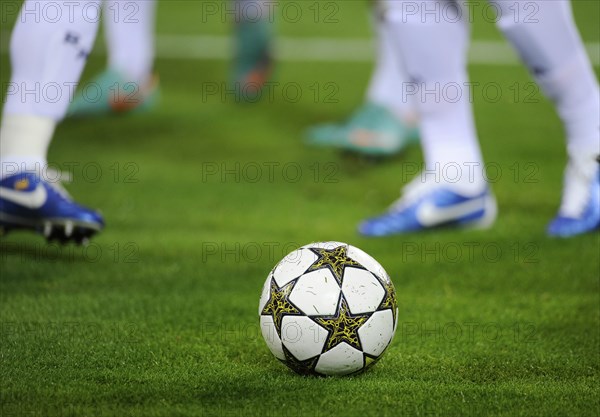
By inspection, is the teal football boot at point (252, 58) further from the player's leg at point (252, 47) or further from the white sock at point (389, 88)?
the white sock at point (389, 88)

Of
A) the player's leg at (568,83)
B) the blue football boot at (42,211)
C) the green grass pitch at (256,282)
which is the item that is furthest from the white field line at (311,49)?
the blue football boot at (42,211)

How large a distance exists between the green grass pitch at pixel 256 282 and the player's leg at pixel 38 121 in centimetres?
23

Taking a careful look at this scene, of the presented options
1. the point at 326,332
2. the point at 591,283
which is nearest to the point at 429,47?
the point at 591,283

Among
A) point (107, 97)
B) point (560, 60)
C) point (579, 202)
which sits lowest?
point (107, 97)

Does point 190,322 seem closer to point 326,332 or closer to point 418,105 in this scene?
point 326,332

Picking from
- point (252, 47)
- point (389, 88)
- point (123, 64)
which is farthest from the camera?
point (252, 47)

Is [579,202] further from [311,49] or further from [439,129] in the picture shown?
[311,49]

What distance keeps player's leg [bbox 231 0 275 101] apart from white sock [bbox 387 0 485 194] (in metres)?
3.08

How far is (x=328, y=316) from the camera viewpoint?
269 cm

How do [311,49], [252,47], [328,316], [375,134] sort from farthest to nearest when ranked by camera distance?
1. [311,49]
2. [252,47]
3. [375,134]
4. [328,316]

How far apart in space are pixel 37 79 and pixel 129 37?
2920 millimetres

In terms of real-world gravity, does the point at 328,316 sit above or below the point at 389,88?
above

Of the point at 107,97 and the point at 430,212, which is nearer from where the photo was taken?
the point at 430,212

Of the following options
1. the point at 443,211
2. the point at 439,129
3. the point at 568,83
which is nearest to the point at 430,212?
the point at 443,211
